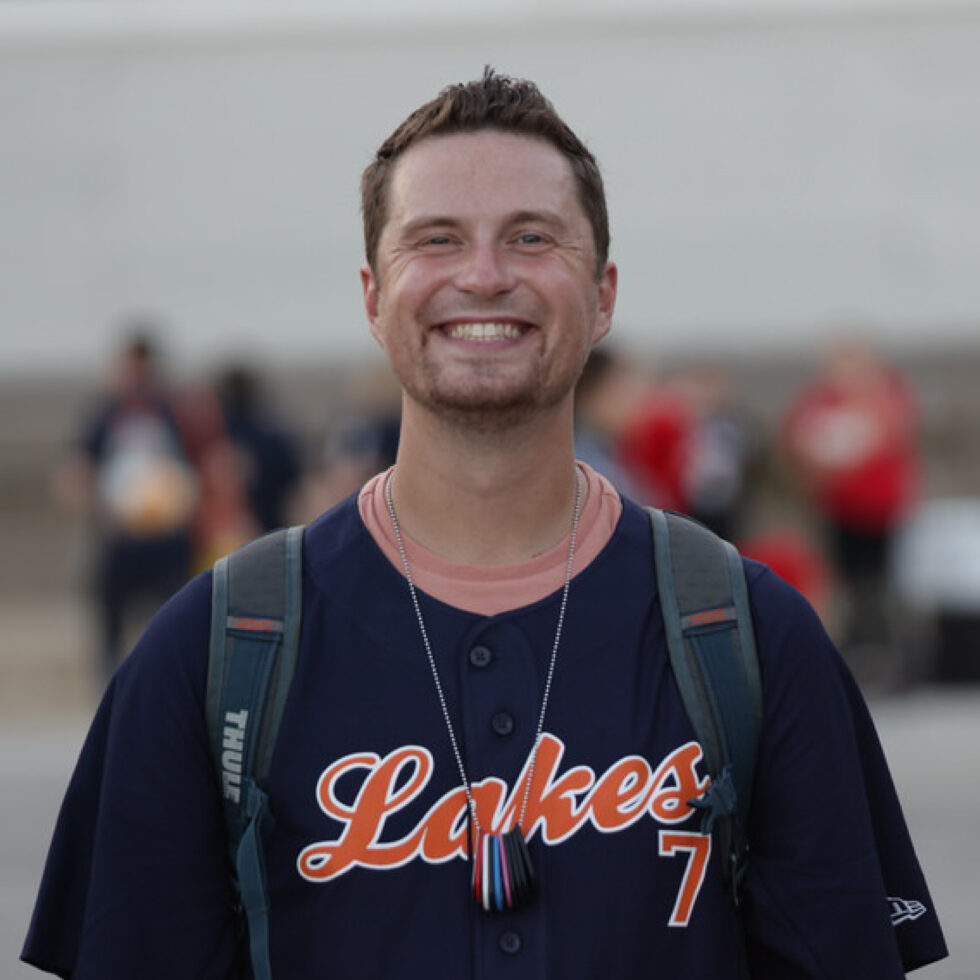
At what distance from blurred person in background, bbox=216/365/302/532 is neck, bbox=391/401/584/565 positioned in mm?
9156

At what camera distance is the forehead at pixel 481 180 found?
8.89ft

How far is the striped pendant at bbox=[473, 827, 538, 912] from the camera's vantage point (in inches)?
102

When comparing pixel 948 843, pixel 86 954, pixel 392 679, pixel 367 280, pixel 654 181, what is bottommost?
pixel 948 843

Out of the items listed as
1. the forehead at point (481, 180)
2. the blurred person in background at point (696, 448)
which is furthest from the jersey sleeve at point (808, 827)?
the blurred person in background at point (696, 448)

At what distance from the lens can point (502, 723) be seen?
8.79 feet

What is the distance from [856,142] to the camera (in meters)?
18.7

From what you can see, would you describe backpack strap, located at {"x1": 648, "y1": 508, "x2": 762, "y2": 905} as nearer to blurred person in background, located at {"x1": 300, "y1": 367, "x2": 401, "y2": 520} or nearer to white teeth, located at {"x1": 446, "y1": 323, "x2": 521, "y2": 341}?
white teeth, located at {"x1": 446, "y1": 323, "x2": 521, "y2": 341}

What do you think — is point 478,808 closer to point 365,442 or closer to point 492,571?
point 492,571

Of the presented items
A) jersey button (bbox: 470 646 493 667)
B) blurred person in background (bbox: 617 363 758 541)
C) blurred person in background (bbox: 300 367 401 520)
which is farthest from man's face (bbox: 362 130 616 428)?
blurred person in background (bbox: 617 363 758 541)

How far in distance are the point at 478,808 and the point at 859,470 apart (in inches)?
369

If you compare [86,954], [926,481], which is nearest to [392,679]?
[86,954]

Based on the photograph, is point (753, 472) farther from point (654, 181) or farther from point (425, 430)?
point (425, 430)

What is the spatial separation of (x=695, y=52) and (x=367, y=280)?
16.3m

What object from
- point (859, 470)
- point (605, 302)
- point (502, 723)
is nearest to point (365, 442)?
point (859, 470)
